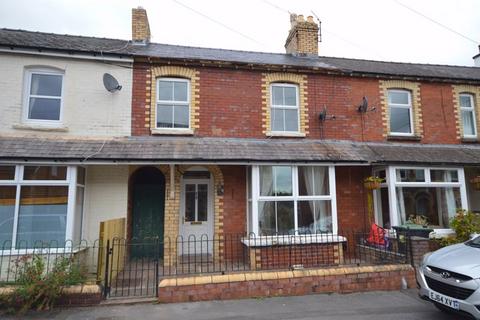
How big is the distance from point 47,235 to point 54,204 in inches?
28.1

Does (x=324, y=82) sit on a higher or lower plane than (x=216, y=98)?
higher

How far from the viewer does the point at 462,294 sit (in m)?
4.45

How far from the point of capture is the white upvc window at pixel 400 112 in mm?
10547

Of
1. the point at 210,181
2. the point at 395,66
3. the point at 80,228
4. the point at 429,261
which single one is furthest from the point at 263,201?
the point at 395,66

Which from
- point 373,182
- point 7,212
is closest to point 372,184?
point 373,182

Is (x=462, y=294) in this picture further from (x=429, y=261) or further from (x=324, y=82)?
(x=324, y=82)

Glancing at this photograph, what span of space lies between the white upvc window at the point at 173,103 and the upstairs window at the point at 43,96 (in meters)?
2.60

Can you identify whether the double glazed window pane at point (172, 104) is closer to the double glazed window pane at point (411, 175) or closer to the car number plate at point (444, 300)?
the double glazed window pane at point (411, 175)

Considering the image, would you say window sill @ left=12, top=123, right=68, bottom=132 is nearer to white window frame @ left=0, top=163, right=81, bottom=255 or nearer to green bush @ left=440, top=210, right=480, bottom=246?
white window frame @ left=0, top=163, right=81, bottom=255

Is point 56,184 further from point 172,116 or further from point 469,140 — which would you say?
point 469,140

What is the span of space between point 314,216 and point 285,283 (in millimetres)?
2877

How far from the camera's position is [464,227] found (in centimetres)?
809

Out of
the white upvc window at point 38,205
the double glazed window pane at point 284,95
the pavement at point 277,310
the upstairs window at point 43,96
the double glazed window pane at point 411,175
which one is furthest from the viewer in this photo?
the double glazed window pane at point 284,95

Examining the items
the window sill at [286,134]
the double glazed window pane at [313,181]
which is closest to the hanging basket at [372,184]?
the double glazed window pane at [313,181]
